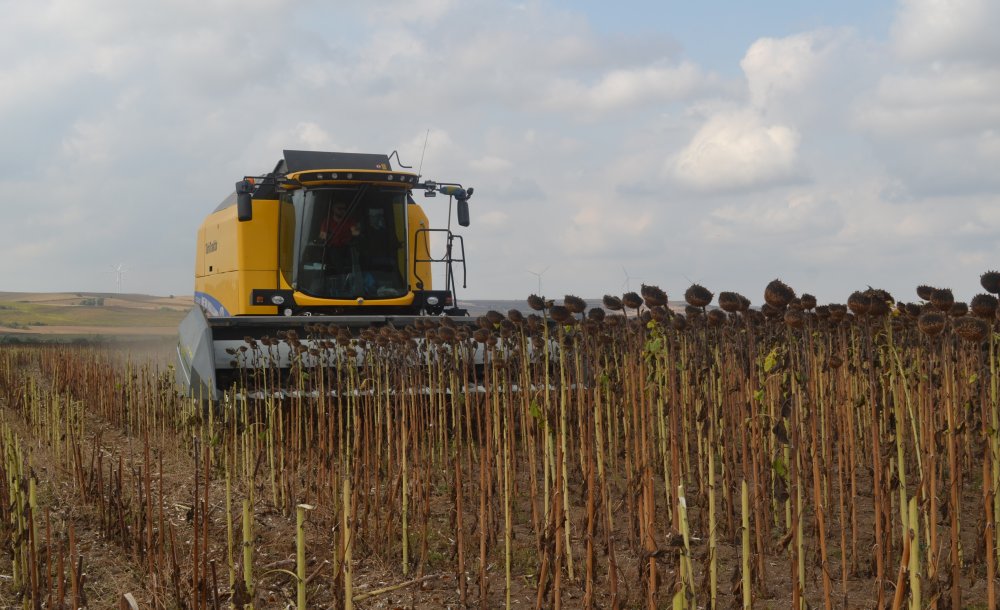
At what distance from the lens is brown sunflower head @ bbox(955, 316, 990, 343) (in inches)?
143

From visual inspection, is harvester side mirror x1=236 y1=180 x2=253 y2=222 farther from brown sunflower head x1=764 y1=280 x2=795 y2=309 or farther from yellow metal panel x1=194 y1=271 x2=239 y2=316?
brown sunflower head x1=764 y1=280 x2=795 y2=309

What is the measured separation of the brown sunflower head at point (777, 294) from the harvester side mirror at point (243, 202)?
8452mm

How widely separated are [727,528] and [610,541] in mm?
1968

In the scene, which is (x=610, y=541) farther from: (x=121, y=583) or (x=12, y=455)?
(x=12, y=455)

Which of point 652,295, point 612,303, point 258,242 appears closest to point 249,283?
point 258,242

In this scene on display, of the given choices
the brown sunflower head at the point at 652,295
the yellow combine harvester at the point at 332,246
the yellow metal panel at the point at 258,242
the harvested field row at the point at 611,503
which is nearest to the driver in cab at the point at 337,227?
the yellow combine harvester at the point at 332,246

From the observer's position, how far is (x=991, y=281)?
394cm

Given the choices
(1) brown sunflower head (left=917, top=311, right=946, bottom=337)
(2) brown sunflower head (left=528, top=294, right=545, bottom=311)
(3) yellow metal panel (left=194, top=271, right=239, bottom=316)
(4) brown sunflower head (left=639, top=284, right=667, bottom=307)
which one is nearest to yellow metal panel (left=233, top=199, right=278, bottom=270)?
(3) yellow metal panel (left=194, top=271, right=239, bottom=316)

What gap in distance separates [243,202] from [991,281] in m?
8.78

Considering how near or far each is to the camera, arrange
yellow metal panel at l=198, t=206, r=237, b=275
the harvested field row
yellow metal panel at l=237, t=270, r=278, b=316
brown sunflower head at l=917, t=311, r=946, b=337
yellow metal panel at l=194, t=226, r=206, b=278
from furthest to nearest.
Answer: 1. yellow metal panel at l=194, t=226, r=206, b=278
2. yellow metal panel at l=198, t=206, r=237, b=275
3. yellow metal panel at l=237, t=270, r=278, b=316
4. the harvested field row
5. brown sunflower head at l=917, t=311, r=946, b=337

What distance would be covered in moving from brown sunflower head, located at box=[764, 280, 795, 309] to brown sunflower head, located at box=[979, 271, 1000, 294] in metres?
0.91

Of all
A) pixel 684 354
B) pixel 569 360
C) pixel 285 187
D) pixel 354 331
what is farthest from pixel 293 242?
pixel 684 354

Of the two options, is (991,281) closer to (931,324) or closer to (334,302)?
(931,324)

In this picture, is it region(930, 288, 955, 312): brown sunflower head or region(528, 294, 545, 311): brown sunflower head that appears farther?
region(528, 294, 545, 311): brown sunflower head
